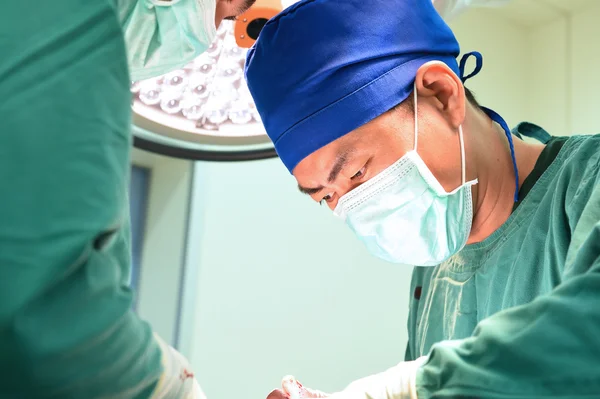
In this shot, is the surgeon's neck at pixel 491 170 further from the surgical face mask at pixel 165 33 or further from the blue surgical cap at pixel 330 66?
the surgical face mask at pixel 165 33

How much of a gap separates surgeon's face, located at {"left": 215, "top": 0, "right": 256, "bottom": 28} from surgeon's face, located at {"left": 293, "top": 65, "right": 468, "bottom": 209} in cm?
31

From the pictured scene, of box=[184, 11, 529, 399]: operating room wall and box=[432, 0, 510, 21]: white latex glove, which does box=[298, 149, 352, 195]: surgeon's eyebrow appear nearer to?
box=[432, 0, 510, 21]: white latex glove

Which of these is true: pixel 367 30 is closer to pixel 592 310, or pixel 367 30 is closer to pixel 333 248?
pixel 592 310

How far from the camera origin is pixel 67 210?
51 centimetres

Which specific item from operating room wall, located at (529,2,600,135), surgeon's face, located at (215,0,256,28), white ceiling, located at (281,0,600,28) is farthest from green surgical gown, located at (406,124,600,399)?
white ceiling, located at (281,0,600,28)

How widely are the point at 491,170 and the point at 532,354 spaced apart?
665 mm

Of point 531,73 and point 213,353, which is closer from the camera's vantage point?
point 213,353

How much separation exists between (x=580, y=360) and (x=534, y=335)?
5 cm

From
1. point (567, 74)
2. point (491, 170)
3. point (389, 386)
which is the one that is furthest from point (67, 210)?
point (567, 74)

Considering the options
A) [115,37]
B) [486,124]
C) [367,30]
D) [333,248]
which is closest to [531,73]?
[333,248]

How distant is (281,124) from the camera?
1.23 m

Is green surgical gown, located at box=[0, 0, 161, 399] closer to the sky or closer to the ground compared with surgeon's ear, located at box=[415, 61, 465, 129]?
closer to the sky

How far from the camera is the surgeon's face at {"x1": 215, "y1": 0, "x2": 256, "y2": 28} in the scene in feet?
3.30

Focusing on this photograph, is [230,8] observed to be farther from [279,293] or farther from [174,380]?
[279,293]
